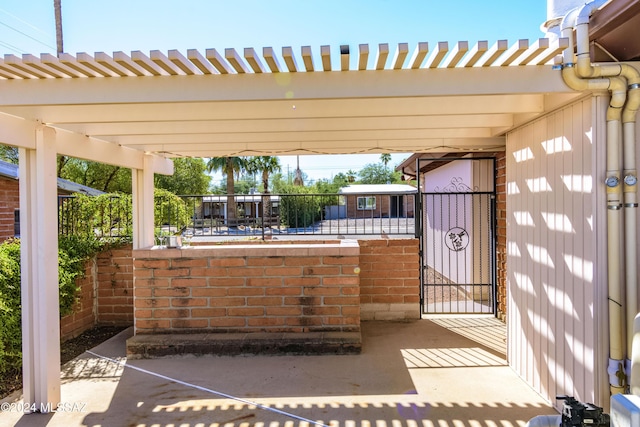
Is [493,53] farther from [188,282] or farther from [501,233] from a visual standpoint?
[188,282]

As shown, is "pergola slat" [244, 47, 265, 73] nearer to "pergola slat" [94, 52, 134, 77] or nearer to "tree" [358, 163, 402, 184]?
"pergola slat" [94, 52, 134, 77]

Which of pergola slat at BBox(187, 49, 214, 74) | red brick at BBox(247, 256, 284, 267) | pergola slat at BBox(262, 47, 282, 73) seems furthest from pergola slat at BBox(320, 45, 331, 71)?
red brick at BBox(247, 256, 284, 267)

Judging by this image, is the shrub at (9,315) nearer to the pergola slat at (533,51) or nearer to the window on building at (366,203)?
the pergola slat at (533,51)

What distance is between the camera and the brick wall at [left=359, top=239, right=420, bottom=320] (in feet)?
22.4

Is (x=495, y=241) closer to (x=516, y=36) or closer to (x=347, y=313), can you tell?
(x=347, y=313)

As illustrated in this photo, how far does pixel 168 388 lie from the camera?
4.35 meters

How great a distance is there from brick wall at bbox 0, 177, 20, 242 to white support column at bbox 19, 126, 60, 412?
612 centimetres

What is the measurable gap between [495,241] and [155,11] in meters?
13.6

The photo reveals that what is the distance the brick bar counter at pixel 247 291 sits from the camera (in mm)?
5418

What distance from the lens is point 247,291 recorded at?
5.48 metres

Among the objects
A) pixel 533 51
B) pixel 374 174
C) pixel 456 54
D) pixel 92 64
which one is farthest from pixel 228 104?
pixel 374 174

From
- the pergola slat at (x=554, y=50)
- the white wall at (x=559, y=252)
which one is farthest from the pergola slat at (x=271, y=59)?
the white wall at (x=559, y=252)

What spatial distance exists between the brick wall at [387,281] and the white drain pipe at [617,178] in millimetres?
3838

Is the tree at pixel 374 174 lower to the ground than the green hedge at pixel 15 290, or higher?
higher
